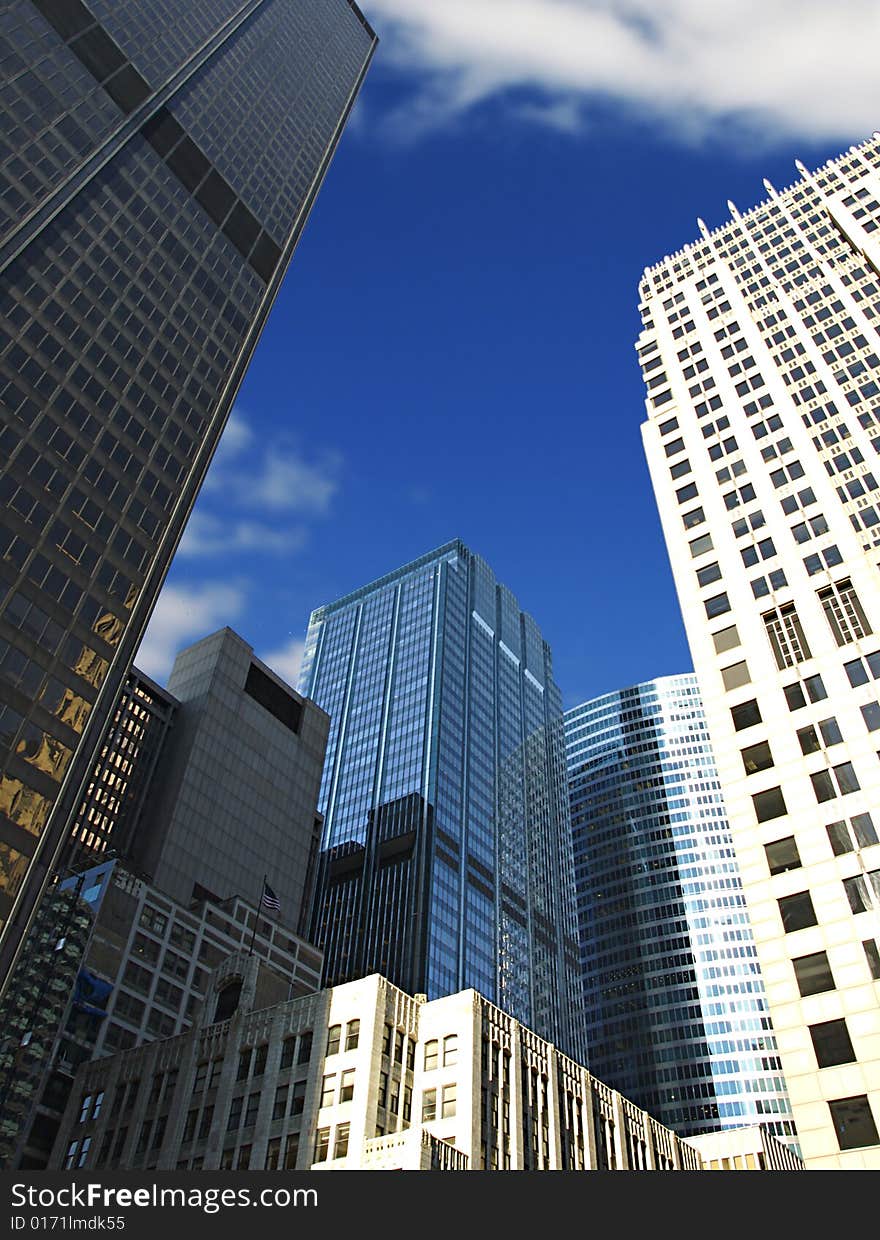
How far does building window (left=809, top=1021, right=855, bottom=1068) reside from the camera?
3984 cm

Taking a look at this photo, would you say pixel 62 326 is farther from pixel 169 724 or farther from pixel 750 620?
pixel 169 724

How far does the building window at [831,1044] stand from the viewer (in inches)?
1569

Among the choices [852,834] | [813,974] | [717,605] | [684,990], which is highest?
[684,990]

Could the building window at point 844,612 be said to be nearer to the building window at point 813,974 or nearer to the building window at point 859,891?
the building window at point 859,891

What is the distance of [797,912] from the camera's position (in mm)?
44656

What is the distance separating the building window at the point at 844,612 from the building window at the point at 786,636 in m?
1.69

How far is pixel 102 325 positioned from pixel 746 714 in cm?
6727

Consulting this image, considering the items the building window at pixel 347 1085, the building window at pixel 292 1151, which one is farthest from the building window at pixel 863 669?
the building window at pixel 292 1151

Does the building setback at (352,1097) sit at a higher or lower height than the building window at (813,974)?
higher

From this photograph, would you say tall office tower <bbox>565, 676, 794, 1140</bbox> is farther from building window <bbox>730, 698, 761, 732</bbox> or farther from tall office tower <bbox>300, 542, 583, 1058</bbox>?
building window <bbox>730, 698, 761, 732</bbox>

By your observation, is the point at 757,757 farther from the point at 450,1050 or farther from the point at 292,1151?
the point at 292,1151

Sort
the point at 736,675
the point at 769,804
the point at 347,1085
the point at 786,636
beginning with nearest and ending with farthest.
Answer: the point at 769,804 → the point at 786,636 → the point at 736,675 → the point at 347,1085

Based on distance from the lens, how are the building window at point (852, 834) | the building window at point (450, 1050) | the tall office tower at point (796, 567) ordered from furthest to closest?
the building window at point (450, 1050)
the building window at point (852, 834)
the tall office tower at point (796, 567)

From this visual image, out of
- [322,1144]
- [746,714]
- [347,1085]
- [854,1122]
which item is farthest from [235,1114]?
[746,714]
